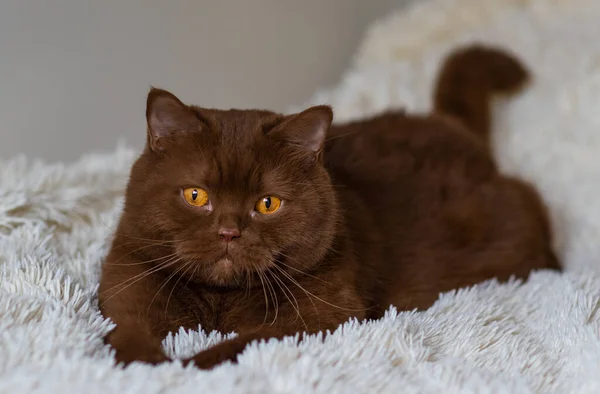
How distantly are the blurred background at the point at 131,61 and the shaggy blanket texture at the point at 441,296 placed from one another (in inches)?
6.1

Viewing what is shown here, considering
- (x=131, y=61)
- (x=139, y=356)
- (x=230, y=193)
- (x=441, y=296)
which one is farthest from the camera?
(x=131, y=61)

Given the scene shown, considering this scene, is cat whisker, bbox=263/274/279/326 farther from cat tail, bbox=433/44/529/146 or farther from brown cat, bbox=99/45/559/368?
cat tail, bbox=433/44/529/146

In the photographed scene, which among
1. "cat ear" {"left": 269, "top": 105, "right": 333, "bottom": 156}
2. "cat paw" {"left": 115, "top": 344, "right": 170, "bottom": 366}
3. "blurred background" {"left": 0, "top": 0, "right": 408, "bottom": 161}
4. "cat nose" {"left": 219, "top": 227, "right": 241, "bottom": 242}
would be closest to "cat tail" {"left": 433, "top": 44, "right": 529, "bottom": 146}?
"blurred background" {"left": 0, "top": 0, "right": 408, "bottom": 161}

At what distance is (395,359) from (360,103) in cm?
Result: 127

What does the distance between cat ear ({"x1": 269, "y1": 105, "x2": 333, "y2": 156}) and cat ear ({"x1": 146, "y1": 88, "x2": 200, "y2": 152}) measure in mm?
143

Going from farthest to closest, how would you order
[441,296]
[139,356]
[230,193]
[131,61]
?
[131,61] < [441,296] < [230,193] < [139,356]

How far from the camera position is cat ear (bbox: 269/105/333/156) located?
1.09 m

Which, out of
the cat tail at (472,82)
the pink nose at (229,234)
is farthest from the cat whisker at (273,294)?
the cat tail at (472,82)

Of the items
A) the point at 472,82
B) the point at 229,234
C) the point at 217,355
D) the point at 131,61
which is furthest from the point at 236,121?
the point at 472,82

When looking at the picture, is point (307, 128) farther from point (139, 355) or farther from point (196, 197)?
point (139, 355)

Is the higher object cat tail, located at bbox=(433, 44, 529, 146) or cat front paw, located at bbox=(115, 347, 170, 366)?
cat tail, located at bbox=(433, 44, 529, 146)

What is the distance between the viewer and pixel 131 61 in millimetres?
1867

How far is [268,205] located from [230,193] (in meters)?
0.07

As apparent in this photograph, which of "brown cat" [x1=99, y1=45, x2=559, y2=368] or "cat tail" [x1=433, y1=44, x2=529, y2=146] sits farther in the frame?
"cat tail" [x1=433, y1=44, x2=529, y2=146]
